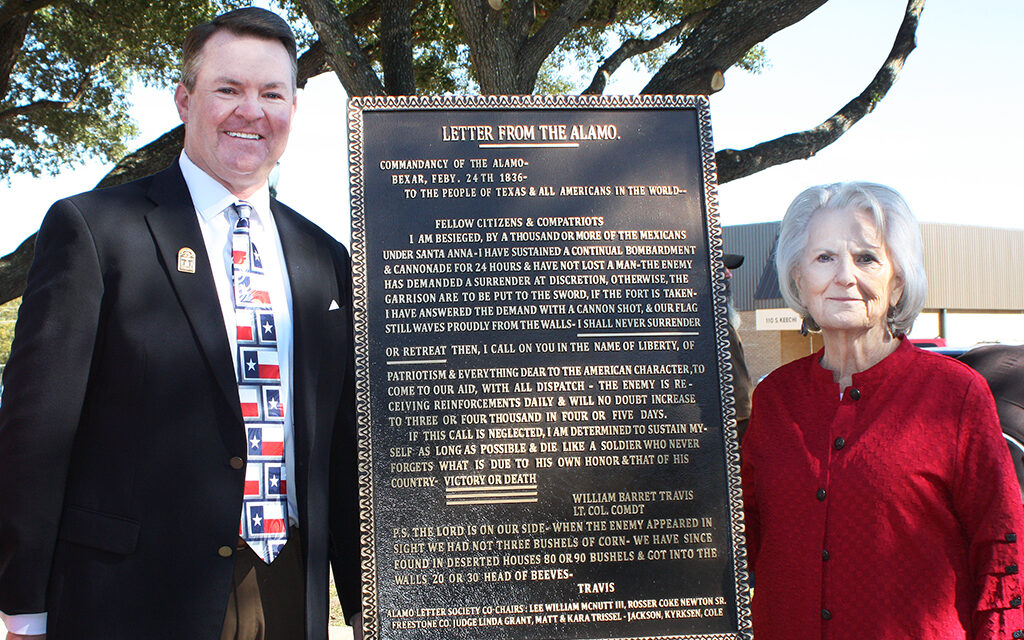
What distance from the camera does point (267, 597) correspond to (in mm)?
2586

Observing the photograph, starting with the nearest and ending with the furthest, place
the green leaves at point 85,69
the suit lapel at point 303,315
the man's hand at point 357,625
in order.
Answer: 1. the suit lapel at point 303,315
2. the man's hand at point 357,625
3. the green leaves at point 85,69

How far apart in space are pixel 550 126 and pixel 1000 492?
173 cm

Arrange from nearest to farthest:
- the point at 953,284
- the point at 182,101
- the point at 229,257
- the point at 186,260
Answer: the point at 186,260
the point at 229,257
the point at 182,101
the point at 953,284

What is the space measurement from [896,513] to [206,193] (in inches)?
89.5

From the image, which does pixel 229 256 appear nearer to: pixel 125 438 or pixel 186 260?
pixel 186 260

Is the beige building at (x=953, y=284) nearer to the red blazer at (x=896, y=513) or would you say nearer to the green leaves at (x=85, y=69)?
the green leaves at (x=85, y=69)

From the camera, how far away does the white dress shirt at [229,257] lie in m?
2.64

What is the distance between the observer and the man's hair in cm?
269

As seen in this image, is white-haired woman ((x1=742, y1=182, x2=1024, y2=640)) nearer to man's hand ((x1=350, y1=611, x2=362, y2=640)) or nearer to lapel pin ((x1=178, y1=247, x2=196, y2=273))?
man's hand ((x1=350, y1=611, x2=362, y2=640))

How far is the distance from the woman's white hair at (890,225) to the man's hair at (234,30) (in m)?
1.71

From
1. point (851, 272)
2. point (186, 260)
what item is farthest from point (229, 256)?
point (851, 272)

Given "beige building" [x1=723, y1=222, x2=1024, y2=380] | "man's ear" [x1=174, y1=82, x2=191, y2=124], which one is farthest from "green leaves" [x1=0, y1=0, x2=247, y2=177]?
"beige building" [x1=723, y1=222, x2=1024, y2=380]

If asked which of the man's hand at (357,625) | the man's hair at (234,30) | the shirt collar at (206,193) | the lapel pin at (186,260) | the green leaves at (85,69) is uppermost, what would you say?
the green leaves at (85,69)

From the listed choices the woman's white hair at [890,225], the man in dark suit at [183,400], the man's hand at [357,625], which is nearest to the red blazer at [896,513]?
the woman's white hair at [890,225]
